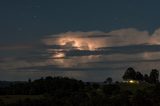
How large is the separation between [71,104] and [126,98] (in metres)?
18.6

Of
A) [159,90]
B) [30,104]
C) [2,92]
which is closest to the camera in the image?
[30,104]

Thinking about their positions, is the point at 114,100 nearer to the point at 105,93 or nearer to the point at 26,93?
the point at 105,93

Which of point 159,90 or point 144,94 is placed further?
point 159,90

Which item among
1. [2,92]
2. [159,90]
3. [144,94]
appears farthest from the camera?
[2,92]

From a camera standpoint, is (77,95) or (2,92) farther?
(2,92)

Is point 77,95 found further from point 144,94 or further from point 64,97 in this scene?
point 144,94

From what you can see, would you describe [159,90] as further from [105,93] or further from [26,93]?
[26,93]

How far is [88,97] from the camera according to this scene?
168125 millimetres

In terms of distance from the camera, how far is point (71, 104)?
6235 inches

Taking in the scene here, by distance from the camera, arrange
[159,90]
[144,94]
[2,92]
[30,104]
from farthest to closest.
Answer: [2,92], [159,90], [144,94], [30,104]

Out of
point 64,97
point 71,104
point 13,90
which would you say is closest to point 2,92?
point 13,90

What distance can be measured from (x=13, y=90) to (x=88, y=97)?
42303 mm

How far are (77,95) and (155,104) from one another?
103ft

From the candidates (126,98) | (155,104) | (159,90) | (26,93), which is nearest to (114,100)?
(126,98)
